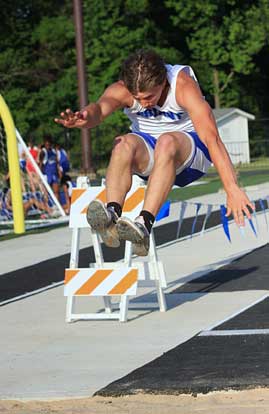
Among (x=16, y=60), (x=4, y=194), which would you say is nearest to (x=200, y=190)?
(x=4, y=194)

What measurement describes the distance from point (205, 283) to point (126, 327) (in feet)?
8.25

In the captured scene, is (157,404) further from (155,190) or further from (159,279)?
(159,279)

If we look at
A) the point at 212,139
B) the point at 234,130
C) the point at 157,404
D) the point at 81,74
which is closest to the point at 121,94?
the point at 212,139

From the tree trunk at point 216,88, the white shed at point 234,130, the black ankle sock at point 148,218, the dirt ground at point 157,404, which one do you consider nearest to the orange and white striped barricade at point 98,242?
the black ankle sock at point 148,218

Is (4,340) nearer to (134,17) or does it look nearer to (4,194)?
(4,194)

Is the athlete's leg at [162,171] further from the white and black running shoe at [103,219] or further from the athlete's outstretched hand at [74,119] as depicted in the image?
the athlete's outstretched hand at [74,119]

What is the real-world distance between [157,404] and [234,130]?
49599 millimetres

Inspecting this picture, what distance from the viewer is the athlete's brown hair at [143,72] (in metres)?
8.63

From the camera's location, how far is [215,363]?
7.53 m

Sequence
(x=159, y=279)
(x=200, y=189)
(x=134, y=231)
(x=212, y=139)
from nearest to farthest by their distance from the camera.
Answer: (x=212, y=139) < (x=134, y=231) < (x=159, y=279) < (x=200, y=189)

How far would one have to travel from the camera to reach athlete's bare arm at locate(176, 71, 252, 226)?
756 centimetres

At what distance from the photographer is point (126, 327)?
9.40 metres

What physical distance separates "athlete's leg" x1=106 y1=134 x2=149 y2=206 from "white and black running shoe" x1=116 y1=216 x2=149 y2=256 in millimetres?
334

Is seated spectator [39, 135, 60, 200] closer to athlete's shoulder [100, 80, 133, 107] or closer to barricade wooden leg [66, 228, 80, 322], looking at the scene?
barricade wooden leg [66, 228, 80, 322]
